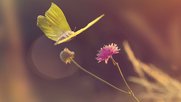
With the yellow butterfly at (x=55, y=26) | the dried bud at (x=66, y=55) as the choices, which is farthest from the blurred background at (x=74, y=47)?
the yellow butterfly at (x=55, y=26)

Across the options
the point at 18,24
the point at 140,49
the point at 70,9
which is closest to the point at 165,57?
the point at 140,49

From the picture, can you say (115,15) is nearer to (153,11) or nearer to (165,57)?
(153,11)

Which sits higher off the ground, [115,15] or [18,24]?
[115,15]

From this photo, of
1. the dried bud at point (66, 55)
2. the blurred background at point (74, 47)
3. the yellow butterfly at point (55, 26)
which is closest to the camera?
the yellow butterfly at point (55, 26)

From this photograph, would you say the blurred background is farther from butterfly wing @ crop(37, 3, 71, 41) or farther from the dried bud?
butterfly wing @ crop(37, 3, 71, 41)

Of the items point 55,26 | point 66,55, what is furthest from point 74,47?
point 55,26

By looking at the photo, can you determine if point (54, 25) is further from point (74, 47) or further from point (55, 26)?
point (74, 47)

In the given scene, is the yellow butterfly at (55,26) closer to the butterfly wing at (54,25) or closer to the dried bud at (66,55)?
the butterfly wing at (54,25)

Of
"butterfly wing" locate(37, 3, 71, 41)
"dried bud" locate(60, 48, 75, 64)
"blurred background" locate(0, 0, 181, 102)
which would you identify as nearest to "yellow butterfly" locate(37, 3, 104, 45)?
"butterfly wing" locate(37, 3, 71, 41)
